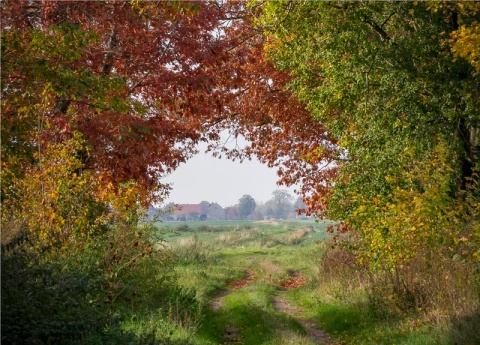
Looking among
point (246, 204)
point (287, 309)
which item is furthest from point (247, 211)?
point (287, 309)

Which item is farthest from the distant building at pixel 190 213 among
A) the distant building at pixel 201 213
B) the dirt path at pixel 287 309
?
the dirt path at pixel 287 309

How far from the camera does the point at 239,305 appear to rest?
19.0m

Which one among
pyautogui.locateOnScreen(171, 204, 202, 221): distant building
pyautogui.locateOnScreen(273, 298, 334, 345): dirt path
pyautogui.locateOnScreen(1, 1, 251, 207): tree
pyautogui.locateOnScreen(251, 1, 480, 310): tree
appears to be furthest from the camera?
pyautogui.locateOnScreen(171, 204, 202, 221): distant building

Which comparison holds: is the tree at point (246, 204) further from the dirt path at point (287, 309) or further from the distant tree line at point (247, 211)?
the dirt path at point (287, 309)

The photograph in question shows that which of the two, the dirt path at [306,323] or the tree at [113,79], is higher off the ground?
the tree at [113,79]

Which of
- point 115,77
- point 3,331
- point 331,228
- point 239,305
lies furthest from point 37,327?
point 331,228

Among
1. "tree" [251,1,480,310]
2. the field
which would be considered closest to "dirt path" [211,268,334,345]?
the field

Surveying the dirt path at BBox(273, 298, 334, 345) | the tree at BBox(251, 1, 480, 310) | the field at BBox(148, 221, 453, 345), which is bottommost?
the dirt path at BBox(273, 298, 334, 345)

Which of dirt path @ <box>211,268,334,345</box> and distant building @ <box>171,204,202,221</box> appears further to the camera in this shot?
distant building @ <box>171,204,202,221</box>

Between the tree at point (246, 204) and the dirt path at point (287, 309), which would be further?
the tree at point (246, 204)

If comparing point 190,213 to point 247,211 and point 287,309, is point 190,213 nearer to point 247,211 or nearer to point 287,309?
point 247,211

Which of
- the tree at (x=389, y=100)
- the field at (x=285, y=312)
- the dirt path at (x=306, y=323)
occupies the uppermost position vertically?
the tree at (x=389, y=100)

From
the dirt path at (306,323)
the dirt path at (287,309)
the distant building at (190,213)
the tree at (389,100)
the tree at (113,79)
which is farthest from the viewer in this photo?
the distant building at (190,213)

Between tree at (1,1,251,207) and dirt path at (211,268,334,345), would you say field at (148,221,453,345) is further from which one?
tree at (1,1,251,207)
